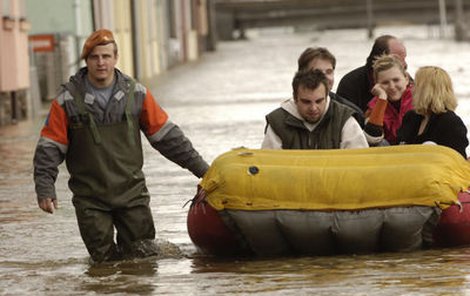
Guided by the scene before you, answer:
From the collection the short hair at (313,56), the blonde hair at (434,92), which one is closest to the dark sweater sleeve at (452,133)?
the blonde hair at (434,92)

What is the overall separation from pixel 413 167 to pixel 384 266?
761mm

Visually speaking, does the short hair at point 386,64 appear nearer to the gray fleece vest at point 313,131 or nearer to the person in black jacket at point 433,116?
the person in black jacket at point 433,116

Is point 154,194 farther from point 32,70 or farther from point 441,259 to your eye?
point 32,70

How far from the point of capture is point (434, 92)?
34.9 ft

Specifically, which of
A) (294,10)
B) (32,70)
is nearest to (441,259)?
(32,70)

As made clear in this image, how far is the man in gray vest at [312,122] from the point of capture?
1015 centimetres

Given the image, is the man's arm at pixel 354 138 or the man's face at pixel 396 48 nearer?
the man's arm at pixel 354 138

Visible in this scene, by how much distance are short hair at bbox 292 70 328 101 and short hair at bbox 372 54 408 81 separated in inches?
60.3

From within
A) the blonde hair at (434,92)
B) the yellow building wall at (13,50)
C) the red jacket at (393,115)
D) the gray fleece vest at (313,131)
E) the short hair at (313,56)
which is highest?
the short hair at (313,56)

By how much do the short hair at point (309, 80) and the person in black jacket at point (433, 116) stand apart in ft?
2.32

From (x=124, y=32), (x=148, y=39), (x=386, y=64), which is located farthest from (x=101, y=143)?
(x=148, y=39)

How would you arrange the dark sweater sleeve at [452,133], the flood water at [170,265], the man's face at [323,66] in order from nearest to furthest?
the flood water at [170,265], the dark sweater sleeve at [452,133], the man's face at [323,66]

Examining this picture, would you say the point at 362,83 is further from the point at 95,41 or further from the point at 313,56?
the point at 95,41

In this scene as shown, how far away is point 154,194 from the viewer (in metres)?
14.3
